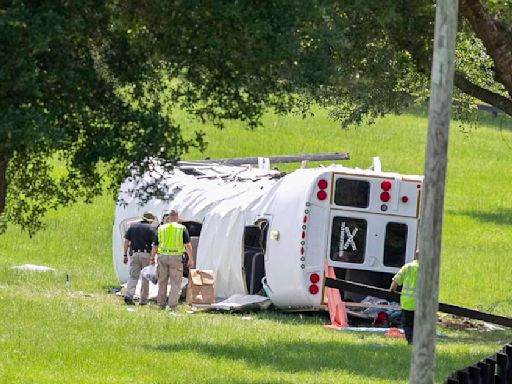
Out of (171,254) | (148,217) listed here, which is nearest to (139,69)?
(171,254)

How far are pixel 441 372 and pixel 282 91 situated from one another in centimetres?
510

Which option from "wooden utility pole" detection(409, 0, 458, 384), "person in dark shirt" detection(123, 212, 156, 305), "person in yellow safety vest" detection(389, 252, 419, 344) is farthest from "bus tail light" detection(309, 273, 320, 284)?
"wooden utility pole" detection(409, 0, 458, 384)

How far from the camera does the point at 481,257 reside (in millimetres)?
38156

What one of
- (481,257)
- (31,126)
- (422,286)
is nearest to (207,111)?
(31,126)

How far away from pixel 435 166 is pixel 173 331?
37.5 feet

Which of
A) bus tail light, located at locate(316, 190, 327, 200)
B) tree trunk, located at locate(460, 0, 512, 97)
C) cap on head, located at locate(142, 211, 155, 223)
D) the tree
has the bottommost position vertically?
cap on head, located at locate(142, 211, 155, 223)

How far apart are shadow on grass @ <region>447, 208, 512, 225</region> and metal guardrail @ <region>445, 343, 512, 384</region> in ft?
109

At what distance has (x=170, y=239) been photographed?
2447cm

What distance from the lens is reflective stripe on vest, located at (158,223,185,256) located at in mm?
24469

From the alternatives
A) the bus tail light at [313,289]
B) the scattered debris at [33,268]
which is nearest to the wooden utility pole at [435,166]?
the bus tail light at [313,289]

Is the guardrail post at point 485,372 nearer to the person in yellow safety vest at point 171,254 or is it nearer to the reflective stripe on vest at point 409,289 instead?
the reflective stripe on vest at point 409,289

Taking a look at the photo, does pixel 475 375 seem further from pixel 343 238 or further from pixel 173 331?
pixel 343 238

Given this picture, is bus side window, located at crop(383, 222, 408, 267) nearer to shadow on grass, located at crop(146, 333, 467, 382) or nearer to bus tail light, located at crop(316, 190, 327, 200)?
bus tail light, located at crop(316, 190, 327, 200)

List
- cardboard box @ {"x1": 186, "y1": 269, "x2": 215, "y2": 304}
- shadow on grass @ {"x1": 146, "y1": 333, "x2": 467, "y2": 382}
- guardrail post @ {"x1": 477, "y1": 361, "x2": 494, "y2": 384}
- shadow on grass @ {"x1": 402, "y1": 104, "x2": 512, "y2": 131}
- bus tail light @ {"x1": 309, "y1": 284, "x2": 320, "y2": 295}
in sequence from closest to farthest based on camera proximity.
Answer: guardrail post @ {"x1": 477, "y1": 361, "x2": 494, "y2": 384} → shadow on grass @ {"x1": 146, "y1": 333, "x2": 467, "y2": 382} → bus tail light @ {"x1": 309, "y1": 284, "x2": 320, "y2": 295} → cardboard box @ {"x1": 186, "y1": 269, "x2": 215, "y2": 304} → shadow on grass @ {"x1": 402, "y1": 104, "x2": 512, "y2": 131}
